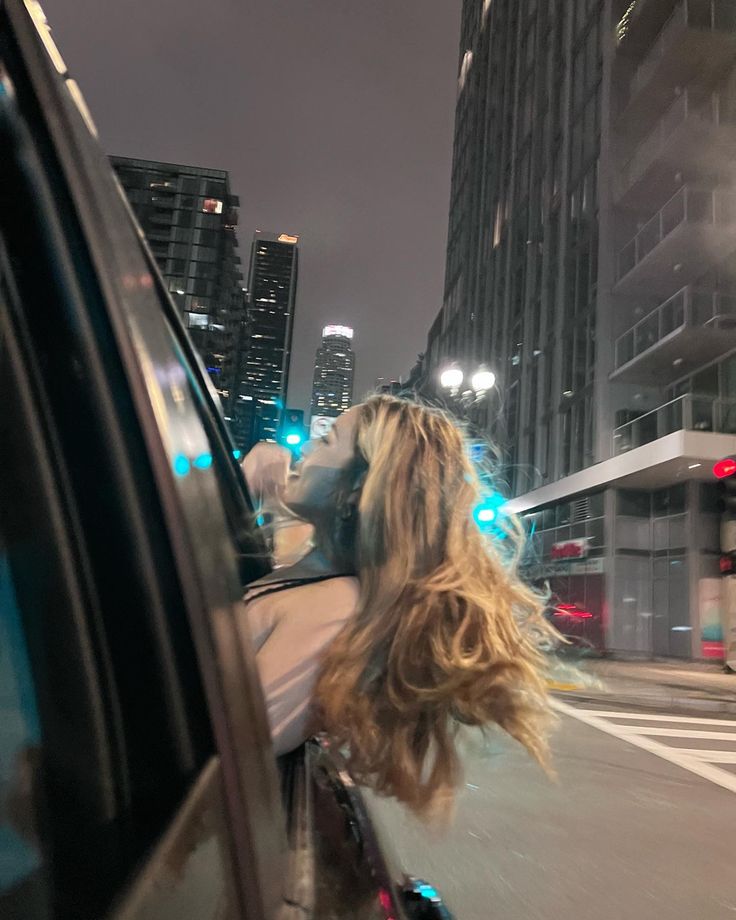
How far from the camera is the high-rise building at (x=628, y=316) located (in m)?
19.0

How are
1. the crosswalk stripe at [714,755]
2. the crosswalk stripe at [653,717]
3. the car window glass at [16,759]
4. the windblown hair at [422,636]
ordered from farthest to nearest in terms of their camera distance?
the crosswalk stripe at [653,717], the crosswalk stripe at [714,755], the windblown hair at [422,636], the car window glass at [16,759]

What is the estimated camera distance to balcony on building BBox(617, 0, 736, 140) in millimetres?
18906

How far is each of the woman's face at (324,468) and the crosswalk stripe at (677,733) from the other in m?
7.89

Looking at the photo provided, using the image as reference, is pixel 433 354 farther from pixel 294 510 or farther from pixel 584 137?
pixel 294 510

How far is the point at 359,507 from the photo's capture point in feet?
5.06

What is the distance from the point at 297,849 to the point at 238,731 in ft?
1.62

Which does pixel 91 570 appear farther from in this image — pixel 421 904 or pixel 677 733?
pixel 677 733

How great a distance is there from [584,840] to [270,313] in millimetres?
17136

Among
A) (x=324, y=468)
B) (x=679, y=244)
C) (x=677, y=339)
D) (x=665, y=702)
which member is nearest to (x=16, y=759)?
(x=324, y=468)

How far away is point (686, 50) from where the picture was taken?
19609 millimetres

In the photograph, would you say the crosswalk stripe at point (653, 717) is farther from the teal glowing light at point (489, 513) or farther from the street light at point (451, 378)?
the street light at point (451, 378)

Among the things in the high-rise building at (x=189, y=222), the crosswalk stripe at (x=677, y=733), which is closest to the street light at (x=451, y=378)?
the crosswalk stripe at (x=677, y=733)

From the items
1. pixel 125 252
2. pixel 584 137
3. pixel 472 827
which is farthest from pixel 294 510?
pixel 584 137

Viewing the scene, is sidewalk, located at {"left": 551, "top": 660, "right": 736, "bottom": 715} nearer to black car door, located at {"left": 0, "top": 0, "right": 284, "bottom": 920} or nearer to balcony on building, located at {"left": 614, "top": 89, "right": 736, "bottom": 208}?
black car door, located at {"left": 0, "top": 0, "right": 284, "bottom": 920}
